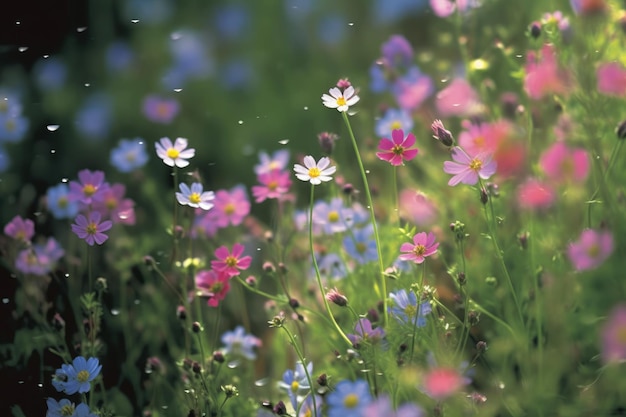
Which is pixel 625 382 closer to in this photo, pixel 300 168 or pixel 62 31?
pixel 300 168

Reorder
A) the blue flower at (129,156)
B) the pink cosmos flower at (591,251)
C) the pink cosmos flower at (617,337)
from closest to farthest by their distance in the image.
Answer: the pink cosmos flower at (617,337), the pink cosmos flower at (591,251), the blue flower at (129,156)

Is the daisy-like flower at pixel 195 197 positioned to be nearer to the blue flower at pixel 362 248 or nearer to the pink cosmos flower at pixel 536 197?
the blue flower at pixel 362 248

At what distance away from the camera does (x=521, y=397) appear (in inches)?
42.8

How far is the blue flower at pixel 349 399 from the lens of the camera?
1023 millimetres

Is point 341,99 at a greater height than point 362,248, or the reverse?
point 341,99

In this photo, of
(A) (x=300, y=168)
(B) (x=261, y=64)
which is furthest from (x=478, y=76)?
(B) (x=261, y=64)

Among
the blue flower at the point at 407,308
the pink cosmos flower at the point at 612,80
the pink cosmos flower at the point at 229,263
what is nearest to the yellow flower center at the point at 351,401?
the blue flower at the point at 407,308

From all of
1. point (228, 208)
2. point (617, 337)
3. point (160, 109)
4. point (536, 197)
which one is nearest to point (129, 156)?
point (228, 208)

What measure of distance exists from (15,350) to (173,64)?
179 centimetres

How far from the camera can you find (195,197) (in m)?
1.23

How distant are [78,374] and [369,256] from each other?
1.66 ft

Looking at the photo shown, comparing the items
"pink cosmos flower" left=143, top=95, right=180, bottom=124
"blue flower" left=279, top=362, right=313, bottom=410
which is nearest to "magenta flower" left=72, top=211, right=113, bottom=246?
"blue flower" left=279, top=362, right=313, bottom=410

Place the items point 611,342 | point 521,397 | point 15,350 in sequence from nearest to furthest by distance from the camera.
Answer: point 611,342 < point 521,397 < point 15,350

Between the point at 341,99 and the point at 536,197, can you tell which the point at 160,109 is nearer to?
the point at 341,99
